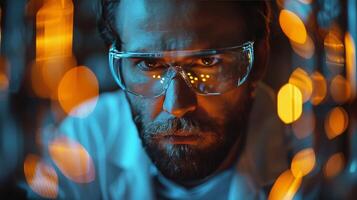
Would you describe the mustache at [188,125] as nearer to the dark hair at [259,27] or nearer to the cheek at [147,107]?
the cheek at [147,107]

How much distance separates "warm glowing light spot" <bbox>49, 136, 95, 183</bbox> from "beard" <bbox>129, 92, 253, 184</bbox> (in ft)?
0.43

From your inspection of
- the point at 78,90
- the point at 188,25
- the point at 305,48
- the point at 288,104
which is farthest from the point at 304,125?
the point at 78,90

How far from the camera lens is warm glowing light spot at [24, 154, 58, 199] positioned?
941 millimetres

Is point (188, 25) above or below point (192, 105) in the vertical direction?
above

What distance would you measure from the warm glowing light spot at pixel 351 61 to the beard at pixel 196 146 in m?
0.21

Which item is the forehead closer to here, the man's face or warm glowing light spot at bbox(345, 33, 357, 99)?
the man's face

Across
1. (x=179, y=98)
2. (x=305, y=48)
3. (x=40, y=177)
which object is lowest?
(x=40, y=177)

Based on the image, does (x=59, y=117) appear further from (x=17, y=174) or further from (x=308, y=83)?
(x=308, y=83)

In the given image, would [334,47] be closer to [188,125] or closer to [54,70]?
[188,125]

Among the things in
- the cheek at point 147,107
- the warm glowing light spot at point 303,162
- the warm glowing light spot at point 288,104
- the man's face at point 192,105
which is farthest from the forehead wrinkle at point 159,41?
the warm glowing light spot at point 303,162

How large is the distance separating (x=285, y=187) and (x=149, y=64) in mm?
368

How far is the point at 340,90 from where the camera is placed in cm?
90

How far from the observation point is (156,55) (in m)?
0.89

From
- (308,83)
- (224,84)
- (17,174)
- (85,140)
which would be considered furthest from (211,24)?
(17,174)
